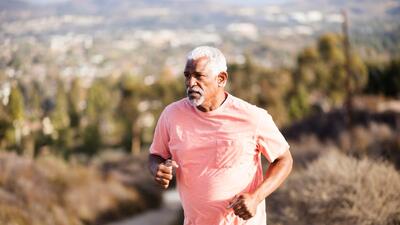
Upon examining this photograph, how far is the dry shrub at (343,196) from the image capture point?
7047mm

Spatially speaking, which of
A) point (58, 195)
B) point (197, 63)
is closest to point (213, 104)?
point (197, 63)

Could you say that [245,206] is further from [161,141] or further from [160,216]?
[160,216]

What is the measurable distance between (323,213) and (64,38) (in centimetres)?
4602

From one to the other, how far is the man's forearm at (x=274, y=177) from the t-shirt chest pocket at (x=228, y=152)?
0.19 meters

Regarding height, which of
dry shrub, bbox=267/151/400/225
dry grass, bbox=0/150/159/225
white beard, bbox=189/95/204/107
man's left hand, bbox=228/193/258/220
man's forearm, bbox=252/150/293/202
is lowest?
dry grass, bbox=0/150/159/225

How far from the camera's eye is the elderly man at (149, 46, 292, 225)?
3316 mm

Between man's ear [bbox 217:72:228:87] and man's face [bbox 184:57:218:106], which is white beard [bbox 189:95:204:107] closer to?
man's face [bbox 184:57:218:106]

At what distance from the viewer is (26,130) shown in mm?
47562

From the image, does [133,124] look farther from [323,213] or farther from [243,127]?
[243,127]

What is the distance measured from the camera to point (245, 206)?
123 inches

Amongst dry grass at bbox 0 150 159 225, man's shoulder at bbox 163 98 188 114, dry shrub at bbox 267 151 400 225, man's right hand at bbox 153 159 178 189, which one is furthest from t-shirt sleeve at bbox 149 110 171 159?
dry grass at bbox 0 150 159 225

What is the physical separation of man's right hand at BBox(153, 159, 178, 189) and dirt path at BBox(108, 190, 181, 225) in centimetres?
1652

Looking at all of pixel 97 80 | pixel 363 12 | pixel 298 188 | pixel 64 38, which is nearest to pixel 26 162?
pixel 298 188

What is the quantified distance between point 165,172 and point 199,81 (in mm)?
511
